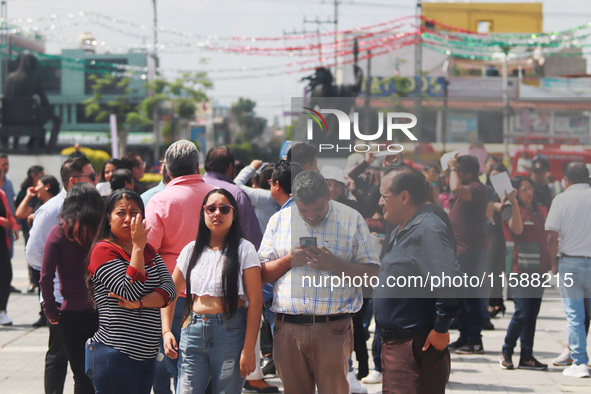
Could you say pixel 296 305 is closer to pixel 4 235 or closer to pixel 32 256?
pixel 32 256

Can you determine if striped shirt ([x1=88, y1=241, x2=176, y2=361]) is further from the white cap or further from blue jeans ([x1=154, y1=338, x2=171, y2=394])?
the white cap

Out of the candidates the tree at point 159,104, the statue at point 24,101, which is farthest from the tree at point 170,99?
the statue at point 24,101

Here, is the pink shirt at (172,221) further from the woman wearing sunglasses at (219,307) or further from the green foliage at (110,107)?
the green foliage at (110,107)

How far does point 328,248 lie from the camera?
382 cm

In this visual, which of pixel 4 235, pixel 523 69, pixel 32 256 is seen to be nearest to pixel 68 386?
pixel 32 256

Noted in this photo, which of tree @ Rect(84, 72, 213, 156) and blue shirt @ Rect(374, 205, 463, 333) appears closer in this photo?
blue shirt @ Rect(374, 205, 463, 333)

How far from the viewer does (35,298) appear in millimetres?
9742

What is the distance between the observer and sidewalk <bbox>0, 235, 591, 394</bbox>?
5656mm

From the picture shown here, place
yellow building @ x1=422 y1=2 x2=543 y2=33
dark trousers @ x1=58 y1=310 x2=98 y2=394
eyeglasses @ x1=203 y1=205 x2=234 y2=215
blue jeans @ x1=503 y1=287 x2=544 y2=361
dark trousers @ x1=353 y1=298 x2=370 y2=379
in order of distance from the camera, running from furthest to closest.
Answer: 1. yellow building @ x1=422 y1=2 x2=543 y2=33
2. blue jeans @ x1=503 y1=287 x2=544 y2=361
3. dark trousers @ x1=353 y1=298 x2=370 y2=379
4. dark trousers @ x1=58 y1=310 x2=98 y2=394
5. eyeglasses @ x1=203 y1=205 x2=234 y2=215

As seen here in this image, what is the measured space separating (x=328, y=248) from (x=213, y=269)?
0.70 m

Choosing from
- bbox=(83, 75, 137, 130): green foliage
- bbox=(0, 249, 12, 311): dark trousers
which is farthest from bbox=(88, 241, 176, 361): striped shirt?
bbox=(83, 75, 137, 130): green foliage

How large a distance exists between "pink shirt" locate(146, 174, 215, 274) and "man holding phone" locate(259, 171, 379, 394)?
723 mm

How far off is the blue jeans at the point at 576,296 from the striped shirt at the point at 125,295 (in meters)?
3.90

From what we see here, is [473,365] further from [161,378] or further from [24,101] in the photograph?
[24,101]
